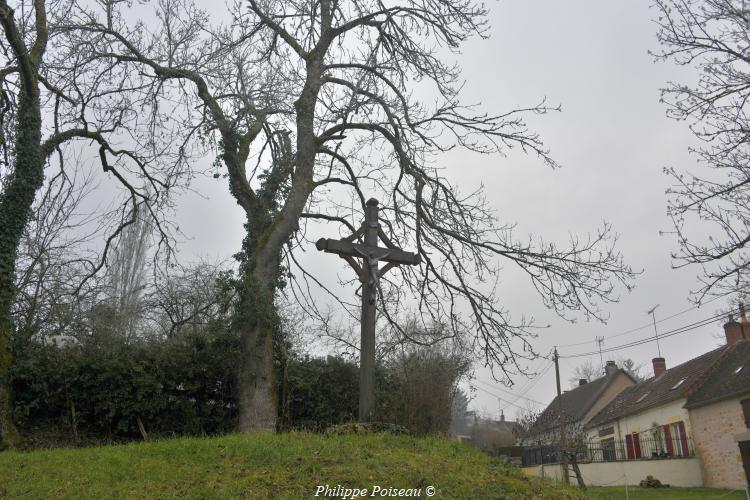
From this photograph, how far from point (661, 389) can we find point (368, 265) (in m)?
26.1

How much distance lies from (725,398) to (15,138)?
24502mm

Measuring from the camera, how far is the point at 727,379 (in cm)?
2542

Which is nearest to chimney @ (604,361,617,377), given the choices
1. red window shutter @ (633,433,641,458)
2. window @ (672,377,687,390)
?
red window shutter @ (633,433,641,458)

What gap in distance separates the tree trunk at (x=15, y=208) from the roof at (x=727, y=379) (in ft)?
75.1

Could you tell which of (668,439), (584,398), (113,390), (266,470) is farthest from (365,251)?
(584,398)

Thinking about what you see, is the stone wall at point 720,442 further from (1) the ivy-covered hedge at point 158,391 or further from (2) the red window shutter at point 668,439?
(1) the ivy-covered hedge at point 158,391

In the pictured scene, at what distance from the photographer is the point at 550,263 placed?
11.8 m

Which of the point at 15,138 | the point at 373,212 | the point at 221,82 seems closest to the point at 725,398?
the point at 373,212

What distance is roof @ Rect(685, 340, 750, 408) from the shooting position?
2372 cm

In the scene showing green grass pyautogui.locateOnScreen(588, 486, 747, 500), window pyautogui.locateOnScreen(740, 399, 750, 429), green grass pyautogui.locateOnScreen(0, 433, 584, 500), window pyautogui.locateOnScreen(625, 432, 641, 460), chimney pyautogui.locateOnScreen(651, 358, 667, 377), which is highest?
chimney pyautogui.locateOnScreen(651, 358, 667, 377)

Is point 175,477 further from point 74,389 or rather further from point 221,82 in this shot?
point 221,82

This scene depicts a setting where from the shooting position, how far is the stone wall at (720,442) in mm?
22844

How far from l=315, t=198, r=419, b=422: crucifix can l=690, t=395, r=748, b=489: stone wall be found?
18.4 metres

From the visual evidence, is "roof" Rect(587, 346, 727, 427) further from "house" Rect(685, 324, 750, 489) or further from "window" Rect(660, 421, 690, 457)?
"window" Rect(660, 421, 690, 457)
